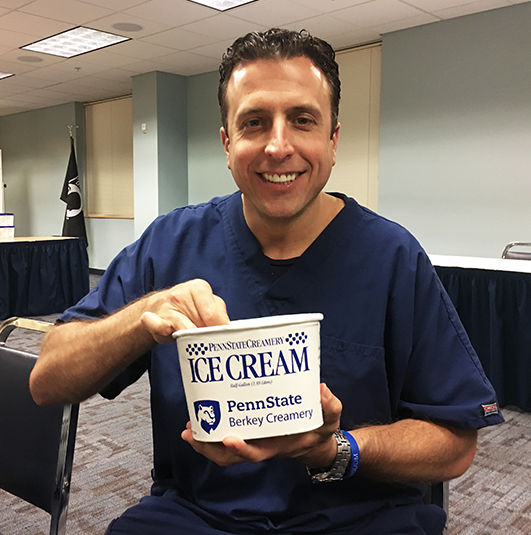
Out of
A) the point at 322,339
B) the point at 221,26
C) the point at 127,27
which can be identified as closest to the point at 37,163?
the point at 127,27

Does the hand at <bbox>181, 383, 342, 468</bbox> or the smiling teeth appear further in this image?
the smiling teeth

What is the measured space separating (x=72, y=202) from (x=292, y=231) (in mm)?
8458

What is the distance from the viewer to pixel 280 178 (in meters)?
0.96

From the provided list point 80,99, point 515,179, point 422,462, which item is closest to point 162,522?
point 422,462

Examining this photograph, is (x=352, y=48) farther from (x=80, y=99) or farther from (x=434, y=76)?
(x=80, y=99)

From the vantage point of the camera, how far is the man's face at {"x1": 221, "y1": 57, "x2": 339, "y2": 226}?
95 centimetres

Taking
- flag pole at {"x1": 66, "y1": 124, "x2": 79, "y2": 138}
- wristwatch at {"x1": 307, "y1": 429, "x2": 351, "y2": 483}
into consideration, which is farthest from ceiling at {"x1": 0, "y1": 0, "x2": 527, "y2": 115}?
wristwatch at {"x1": 307, "y1": 429, "x2": 351, "y2": 483}

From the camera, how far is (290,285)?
99cm

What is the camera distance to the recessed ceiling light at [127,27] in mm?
5324

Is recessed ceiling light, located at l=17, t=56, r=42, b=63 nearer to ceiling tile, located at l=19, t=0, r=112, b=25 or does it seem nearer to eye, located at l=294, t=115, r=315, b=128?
ceiling tile, located at l=19, t=0, r=112, b=25

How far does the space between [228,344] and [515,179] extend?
4658 millimetres

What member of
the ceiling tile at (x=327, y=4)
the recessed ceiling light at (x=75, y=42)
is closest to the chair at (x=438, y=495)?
the ceiling tile at (x=327, y=4)

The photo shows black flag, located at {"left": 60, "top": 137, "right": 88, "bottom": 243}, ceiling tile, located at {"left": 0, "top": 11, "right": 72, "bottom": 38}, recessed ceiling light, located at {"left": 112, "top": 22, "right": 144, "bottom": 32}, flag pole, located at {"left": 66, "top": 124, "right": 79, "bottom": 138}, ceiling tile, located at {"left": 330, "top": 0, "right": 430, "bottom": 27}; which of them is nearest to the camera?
ceiling tile, located at {"left": 330, "top": 0, "right": 430, "bottom": 27}

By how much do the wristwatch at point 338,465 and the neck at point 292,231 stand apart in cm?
34
